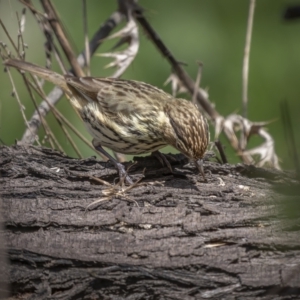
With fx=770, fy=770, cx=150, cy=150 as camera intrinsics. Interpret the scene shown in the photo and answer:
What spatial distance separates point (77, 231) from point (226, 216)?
0.73 m

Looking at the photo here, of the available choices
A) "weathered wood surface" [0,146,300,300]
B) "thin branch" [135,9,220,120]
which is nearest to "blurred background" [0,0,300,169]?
"thin branch" [135,9,220,120]

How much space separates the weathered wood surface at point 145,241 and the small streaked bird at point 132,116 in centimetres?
48

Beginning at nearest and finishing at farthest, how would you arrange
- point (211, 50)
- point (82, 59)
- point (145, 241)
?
1. point (145, 241)
2. point (82, 59)
3. point (211, 50)

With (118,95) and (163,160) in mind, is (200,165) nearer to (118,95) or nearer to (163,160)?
(163,160)

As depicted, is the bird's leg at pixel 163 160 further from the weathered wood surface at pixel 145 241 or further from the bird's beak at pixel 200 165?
the weathered wood surface at pixel 145 241

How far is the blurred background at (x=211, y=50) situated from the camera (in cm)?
726

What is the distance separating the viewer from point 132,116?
4953 millimetres

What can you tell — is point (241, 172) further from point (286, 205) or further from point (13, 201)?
→ point (286, 205)

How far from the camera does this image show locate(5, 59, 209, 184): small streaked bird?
Result: 4564mm

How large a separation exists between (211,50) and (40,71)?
2773 mm

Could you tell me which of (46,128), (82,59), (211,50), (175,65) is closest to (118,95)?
(46,128)

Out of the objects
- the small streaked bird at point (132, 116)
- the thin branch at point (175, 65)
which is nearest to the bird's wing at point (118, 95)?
the small streaked bird at point (132, 116)

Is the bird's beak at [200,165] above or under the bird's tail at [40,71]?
under

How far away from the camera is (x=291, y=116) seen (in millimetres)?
2516
